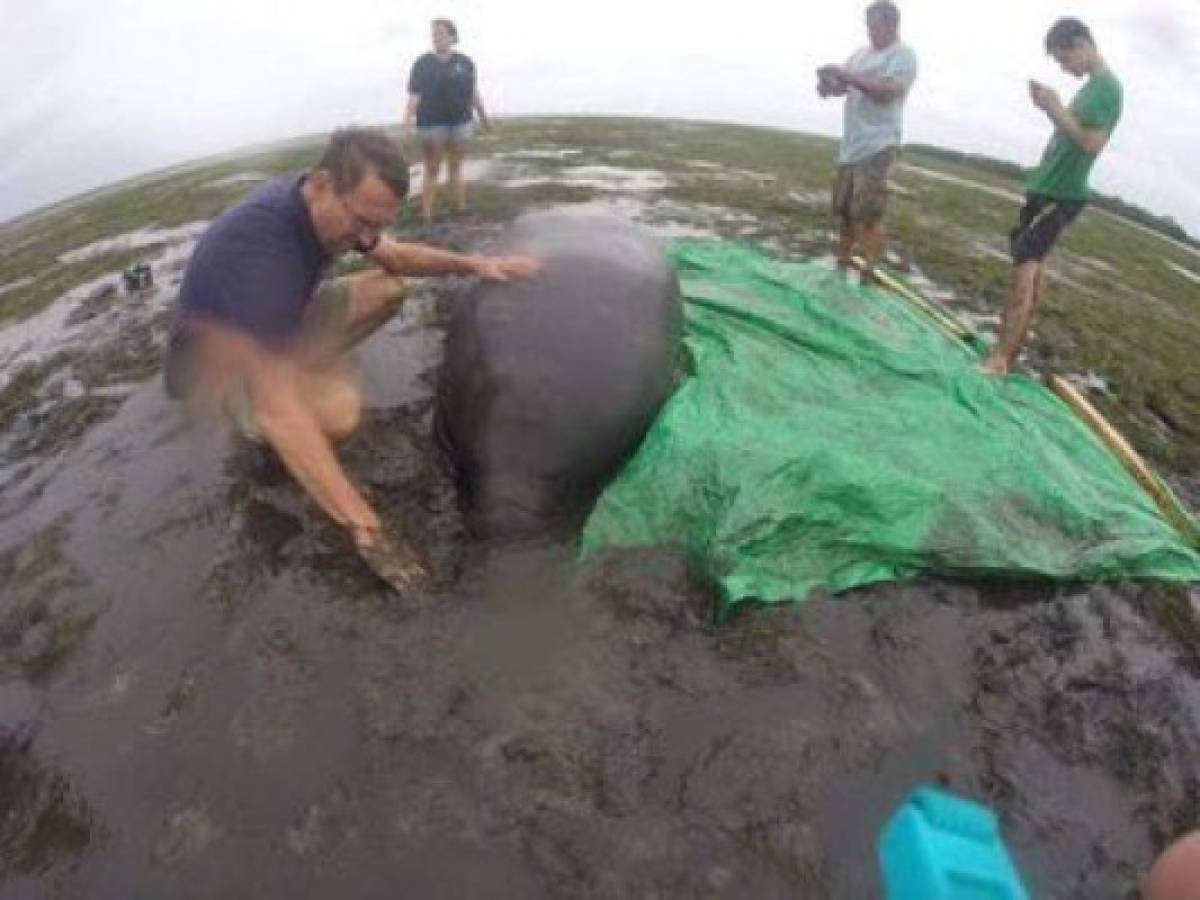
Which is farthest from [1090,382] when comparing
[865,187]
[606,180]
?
[606,180]

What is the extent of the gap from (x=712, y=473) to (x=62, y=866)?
3.09m

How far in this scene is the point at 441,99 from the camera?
11.1 meters

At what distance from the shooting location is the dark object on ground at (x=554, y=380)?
503 centimetres

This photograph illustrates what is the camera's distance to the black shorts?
23.2ft

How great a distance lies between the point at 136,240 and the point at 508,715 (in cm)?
1162

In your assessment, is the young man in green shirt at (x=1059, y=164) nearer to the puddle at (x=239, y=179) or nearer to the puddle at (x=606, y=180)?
the puddle at (x=606, y=180)

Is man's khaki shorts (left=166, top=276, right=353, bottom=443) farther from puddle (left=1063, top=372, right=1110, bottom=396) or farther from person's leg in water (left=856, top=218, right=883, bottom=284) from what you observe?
puddle (left=1063, top=372, right=1110, bottom=396)

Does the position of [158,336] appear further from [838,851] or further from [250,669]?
[838,851]

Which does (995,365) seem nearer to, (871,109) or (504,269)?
(871,109)

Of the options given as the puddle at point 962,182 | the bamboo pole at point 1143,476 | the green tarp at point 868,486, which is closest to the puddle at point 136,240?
the green tarp at point 868,486

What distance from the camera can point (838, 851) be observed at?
362 cm

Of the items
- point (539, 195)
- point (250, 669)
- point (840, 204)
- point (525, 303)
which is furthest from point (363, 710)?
point (539, 195)

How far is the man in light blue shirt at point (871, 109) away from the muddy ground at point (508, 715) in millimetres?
4424

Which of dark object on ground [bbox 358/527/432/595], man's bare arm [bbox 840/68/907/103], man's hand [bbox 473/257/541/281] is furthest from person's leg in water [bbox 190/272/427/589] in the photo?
man's bare arm [bbox 840/68/907/103]
